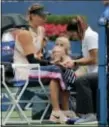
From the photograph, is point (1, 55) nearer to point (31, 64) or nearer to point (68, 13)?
point (31, 64)

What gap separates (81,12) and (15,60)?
1205 centimetres

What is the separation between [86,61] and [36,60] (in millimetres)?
646

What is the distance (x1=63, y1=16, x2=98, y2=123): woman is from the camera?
716 cm

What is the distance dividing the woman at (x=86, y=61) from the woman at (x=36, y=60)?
8.3 inches

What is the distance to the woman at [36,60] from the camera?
7.38 metres

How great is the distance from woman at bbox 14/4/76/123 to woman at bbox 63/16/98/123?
0.69ft

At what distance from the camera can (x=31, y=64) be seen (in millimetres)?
7348

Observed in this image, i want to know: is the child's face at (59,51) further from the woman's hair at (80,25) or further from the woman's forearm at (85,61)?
the woman's hair at (80,25)

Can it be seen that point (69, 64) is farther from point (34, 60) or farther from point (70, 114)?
point (70, 114)

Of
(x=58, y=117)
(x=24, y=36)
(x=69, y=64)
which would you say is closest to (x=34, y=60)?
(x=24, y=36)

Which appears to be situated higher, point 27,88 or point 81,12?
point 81,12

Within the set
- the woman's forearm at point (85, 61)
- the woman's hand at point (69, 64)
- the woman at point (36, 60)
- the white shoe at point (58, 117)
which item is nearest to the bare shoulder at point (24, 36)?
the woman at point (36, 60)

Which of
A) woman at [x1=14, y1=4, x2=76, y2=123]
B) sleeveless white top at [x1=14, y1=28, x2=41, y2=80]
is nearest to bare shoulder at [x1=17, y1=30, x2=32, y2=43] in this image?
woman at [x1=14, y1=4, x2=76, y2=123]

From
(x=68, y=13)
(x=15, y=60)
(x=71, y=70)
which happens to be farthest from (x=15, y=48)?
(x=68, y=13)
